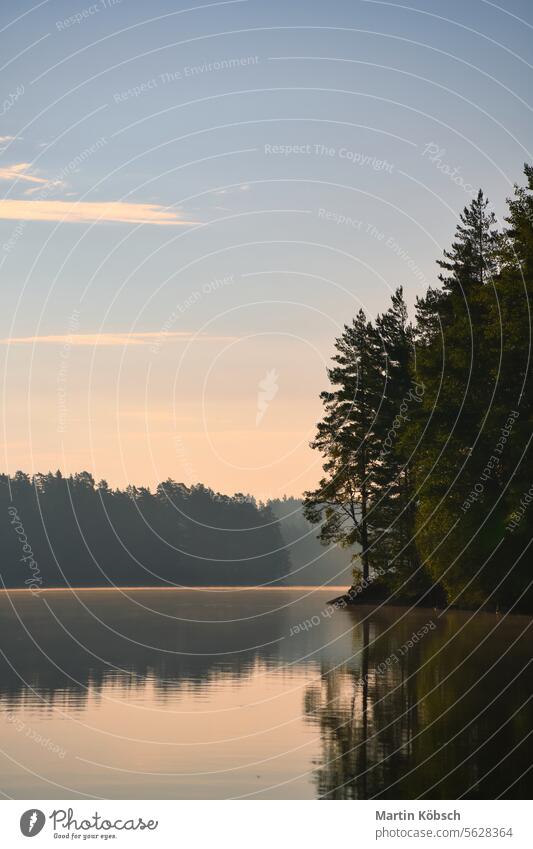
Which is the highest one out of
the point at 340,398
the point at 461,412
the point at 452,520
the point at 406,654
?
the point at 340,398

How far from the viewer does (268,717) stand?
3088 centimetres

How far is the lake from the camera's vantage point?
22500 mm

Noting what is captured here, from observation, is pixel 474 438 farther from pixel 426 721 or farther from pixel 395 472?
pixel 426 721

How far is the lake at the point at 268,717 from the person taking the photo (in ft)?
73.8

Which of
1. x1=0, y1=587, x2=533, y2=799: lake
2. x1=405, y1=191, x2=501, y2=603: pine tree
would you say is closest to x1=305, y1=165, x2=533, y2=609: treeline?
x1=405, y1=191, x2=501, y2=603: pine tree

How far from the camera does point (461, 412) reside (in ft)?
242

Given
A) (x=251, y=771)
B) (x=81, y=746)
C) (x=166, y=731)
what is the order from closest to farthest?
(x=251, y=771)
(x=81, y=746)
(x=166, y=731)

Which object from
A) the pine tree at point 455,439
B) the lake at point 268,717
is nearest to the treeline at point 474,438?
the pine tree at point 455,439

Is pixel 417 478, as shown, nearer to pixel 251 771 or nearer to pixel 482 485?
pixel 482 485

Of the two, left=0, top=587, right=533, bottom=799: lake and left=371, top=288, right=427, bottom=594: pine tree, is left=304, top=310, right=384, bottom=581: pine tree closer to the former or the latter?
left=371, top=288, right=427, bottom=594: pine tree

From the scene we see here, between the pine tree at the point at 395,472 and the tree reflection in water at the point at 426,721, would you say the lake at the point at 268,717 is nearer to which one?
the tree reflection in water at the point at 426,721

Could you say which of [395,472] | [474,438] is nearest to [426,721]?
[474,438]
